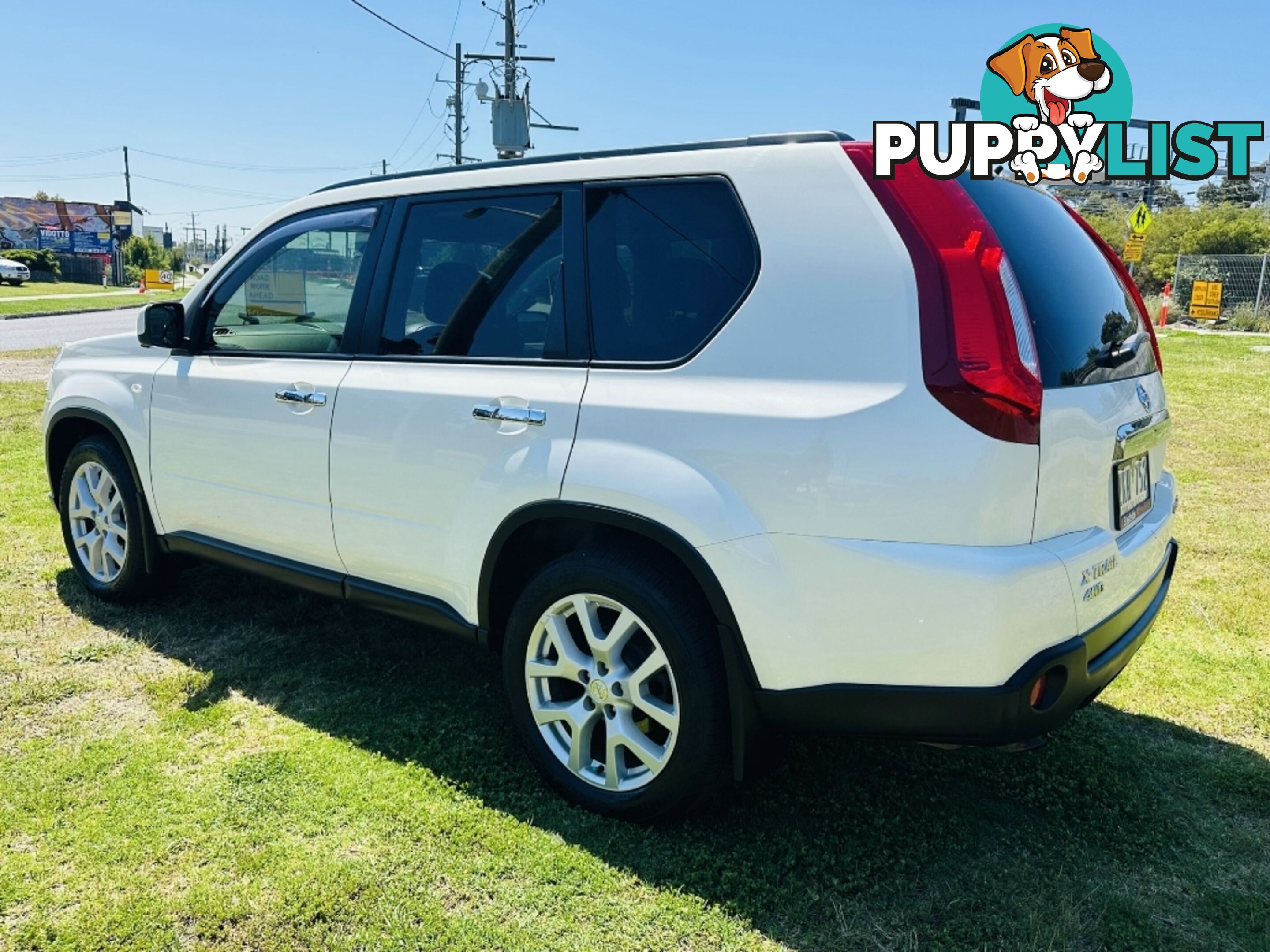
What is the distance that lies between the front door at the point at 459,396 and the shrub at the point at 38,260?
58214 mm

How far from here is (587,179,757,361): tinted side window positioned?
258 cm

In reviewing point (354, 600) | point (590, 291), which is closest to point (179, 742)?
point (354, 600)

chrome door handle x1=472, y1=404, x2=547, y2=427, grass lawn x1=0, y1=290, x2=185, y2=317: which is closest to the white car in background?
grass lawn x1=0, y1=290, x2=185, y2=317

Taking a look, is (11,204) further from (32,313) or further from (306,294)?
(306,294)

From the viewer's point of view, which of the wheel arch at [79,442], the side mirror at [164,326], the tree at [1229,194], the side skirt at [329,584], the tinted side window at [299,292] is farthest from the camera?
the tree at [1229,194]

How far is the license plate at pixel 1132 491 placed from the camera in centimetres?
256

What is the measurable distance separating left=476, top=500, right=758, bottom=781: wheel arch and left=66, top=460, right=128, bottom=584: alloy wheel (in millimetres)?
2259

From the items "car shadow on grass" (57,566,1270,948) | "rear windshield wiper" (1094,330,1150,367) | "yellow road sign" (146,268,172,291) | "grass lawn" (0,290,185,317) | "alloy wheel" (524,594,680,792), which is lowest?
"car shadow on grass" (57,566,1270,948)

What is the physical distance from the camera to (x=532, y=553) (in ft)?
10.2

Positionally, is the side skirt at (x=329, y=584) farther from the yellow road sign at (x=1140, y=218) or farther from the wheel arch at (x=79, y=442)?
the yellow road sign at (x=1140, y=218)

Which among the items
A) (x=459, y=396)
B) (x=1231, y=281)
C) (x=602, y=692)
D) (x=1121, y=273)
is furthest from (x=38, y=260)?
(x=1121, y=273)

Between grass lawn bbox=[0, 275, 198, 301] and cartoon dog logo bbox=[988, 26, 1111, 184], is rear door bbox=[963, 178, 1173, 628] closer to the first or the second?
cartoon dog logo bbox=[988, 26, 1111, 184]

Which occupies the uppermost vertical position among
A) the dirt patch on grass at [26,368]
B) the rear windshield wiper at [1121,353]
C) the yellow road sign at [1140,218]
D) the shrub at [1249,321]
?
the yellow road sign at [1140,218]

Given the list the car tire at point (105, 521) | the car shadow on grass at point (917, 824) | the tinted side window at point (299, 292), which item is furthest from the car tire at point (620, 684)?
the car tire at point (105, 521)
